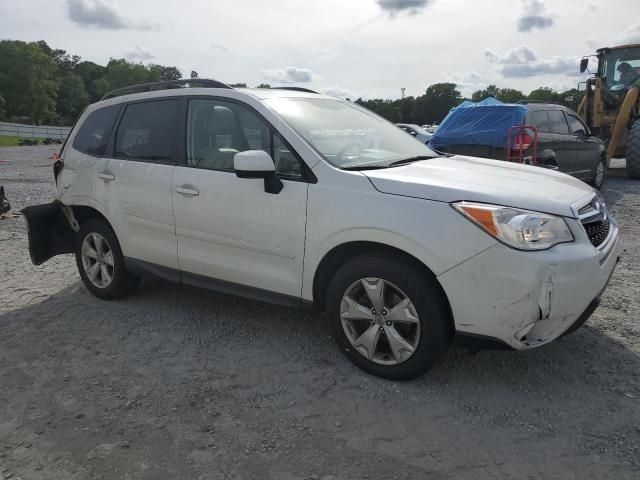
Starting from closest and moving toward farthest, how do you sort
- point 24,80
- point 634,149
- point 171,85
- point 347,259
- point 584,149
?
point 347,259 < point 171,85 < point 584,149 < point 634,149 < point 24,80

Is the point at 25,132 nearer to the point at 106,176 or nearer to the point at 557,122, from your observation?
the point at 557,122

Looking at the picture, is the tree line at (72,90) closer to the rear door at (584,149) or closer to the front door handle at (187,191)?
the rear door at (584,149)

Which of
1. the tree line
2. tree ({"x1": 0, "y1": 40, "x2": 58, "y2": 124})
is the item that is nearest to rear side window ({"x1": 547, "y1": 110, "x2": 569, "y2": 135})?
the tree line

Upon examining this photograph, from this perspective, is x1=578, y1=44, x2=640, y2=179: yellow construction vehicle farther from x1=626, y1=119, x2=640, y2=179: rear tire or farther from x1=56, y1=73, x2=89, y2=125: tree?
x1=56, y1=73, x2=89, y2=125: tree

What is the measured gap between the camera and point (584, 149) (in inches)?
430

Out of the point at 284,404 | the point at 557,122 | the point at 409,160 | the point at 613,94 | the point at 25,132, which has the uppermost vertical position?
the point at 613,94

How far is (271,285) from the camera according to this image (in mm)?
3666

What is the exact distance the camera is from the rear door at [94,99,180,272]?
13.7 feet

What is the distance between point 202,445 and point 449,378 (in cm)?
152

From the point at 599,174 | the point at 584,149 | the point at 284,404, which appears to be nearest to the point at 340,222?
the point at 284,404

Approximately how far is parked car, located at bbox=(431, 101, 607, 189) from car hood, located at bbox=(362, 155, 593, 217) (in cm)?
577

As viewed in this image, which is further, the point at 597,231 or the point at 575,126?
the point at 575,126

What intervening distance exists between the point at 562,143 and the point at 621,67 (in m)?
5.28

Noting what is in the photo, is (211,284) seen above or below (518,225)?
below
